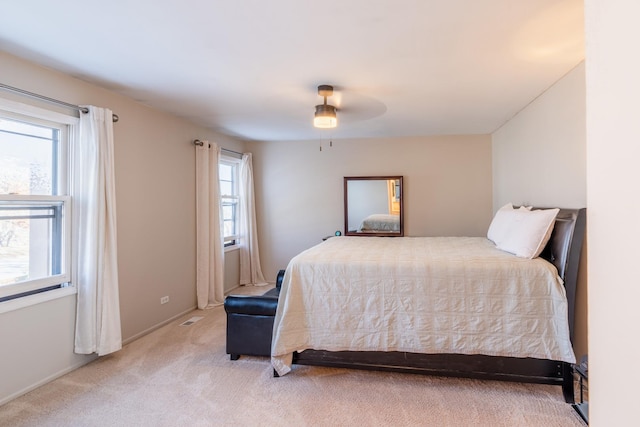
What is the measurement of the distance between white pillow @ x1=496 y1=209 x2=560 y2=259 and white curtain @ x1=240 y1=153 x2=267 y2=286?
145 inches

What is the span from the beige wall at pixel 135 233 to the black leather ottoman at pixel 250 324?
3.89 feet

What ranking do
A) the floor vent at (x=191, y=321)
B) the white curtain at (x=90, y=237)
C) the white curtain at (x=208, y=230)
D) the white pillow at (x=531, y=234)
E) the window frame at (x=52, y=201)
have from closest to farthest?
1. the window frame at (x=52, y=201)
2. the white pillow at (x=531, y=234)
3. the white curtain at (x=90, y=237)
4. the floor vent at (x=191, y=321)
5. the white curtain at (x=208, y=230)

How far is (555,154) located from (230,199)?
4.14m

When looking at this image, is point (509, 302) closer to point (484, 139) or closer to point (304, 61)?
point (304, 61)

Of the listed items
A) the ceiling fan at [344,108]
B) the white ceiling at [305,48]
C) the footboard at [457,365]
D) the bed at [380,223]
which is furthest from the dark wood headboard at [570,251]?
the bed at [380,223]

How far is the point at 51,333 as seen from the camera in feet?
8.63

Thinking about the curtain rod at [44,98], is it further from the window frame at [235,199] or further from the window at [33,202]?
the window frame at [235,199]

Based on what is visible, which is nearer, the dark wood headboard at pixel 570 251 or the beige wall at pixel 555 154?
the dark wood headboard at pixel 570 251

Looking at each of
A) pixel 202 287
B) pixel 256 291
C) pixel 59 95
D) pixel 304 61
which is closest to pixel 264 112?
pixel 304 61

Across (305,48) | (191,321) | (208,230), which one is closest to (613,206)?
(305,48)

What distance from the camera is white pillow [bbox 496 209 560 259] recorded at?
249cm

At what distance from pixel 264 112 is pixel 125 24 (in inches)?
77.4

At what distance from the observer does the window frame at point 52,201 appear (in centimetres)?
239

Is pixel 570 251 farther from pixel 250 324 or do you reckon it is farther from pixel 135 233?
pixel 135 233
